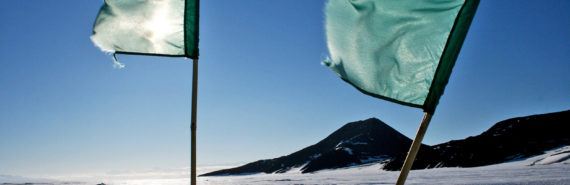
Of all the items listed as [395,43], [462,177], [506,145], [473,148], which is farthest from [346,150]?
[395,43]

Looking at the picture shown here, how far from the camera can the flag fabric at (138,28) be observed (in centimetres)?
304

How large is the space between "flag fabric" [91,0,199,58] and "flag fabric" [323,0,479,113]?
192 centimetres

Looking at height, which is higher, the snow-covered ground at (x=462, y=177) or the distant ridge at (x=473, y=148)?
the distant ridge at (x=473, y=148)

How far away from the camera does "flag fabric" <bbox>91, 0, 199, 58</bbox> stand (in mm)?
3035

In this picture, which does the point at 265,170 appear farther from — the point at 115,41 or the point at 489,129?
the point at 115,41

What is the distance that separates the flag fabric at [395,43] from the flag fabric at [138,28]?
192cm

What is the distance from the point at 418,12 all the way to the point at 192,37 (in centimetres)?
203

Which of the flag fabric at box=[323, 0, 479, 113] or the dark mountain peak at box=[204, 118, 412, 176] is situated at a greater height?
the dark mountain peak at box=[204, 118, 412, 176]

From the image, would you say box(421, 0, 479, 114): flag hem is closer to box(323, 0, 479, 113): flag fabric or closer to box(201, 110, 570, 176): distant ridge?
box(323, 0, 479, 113): flag fabric

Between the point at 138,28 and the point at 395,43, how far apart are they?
8.40ft

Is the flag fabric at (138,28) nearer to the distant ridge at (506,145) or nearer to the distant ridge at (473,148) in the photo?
the distant ridge at (473,148)

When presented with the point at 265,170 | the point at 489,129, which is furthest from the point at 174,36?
the point at 265,170

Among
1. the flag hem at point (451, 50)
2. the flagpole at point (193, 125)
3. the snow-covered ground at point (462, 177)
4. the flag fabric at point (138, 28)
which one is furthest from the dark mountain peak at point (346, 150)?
the flag hem at point (451, 50)

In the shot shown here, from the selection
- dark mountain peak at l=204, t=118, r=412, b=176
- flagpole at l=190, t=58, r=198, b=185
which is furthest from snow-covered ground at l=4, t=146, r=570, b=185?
dark mountain peak at l=204, t=118, r=412, b=176
